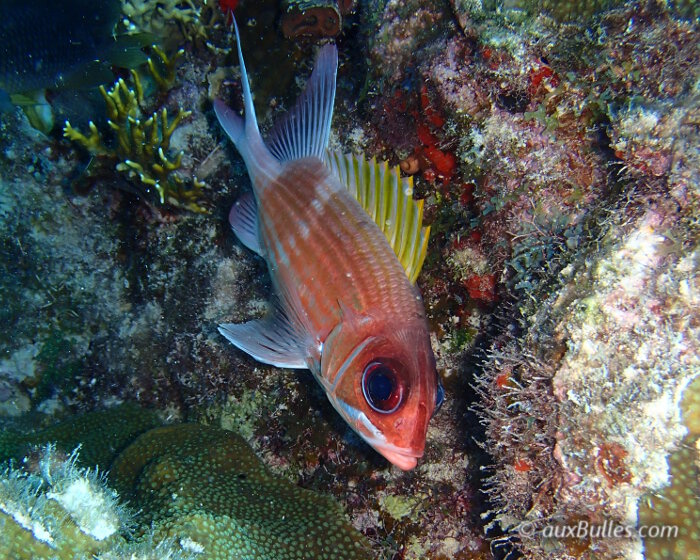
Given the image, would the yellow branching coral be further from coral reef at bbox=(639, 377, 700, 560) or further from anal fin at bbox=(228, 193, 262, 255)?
coral reef at bbox=(639, 377, 700, 560)

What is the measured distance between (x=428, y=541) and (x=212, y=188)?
3.97 meters

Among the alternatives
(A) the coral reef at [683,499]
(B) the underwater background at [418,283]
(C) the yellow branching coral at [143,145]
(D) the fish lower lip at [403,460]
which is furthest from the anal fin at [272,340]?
(A) the coral reef at [683,499]

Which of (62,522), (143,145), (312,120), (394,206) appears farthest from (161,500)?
(143,145)

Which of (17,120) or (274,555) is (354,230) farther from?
(17,120)

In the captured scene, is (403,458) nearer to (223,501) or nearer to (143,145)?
(223,501)

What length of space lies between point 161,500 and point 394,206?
2.81 m

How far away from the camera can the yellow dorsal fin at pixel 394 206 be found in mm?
2644

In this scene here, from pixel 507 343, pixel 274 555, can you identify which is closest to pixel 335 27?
pixel 507 343

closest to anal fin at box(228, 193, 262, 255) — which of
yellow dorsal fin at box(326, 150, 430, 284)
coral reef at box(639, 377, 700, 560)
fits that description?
yellow dorsal fin at box(326, 150, 430, 284)

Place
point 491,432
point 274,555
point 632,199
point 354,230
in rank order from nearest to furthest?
point 632,199
point 491,432
point 354,230
point 274,555

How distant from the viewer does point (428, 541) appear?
343cm

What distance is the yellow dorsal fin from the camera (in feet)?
8.67

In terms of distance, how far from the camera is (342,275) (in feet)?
8.96

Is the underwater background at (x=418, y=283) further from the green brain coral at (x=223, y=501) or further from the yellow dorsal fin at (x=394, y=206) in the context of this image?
the yellow dorsal fin at (x=394, y=206)
